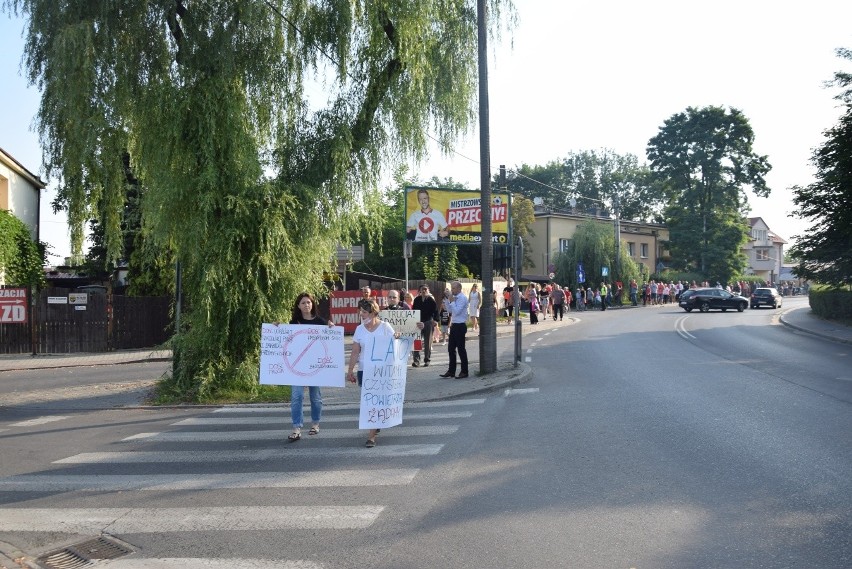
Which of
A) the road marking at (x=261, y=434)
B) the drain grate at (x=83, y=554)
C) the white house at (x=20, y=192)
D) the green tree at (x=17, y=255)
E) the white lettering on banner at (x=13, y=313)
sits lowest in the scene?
the drain grate at (x=83, y=554)

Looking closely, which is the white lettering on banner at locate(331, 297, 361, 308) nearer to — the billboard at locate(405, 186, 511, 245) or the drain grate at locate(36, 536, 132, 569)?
the billboard at locate(405, 186, 511, 245)

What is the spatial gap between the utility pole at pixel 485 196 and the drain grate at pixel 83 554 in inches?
365

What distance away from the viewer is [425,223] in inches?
1209

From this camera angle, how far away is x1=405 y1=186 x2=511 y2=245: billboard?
100 feet

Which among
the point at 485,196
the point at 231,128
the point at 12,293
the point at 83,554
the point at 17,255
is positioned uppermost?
the point at 231,128

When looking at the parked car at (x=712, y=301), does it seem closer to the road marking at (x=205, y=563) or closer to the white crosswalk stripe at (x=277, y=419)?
the white crosswalk stripe at (x=277, y=419)

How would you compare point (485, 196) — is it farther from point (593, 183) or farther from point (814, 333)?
point (593, 183)

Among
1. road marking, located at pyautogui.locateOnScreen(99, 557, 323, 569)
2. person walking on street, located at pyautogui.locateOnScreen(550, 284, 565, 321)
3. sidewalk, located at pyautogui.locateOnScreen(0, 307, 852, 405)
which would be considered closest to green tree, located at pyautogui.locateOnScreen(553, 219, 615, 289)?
person walking on street, located at pyautogui.locateOnScreen(550, 284, 565, 321)

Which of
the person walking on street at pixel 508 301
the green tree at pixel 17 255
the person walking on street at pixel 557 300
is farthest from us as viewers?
the person walking on street at pixel 557 300

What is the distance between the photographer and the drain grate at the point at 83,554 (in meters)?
5.22

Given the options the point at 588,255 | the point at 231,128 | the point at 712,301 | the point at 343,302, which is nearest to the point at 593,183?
the point at 588,255

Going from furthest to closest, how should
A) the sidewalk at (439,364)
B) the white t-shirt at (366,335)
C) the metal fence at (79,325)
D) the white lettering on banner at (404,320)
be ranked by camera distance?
Result: the metal fence at (79,325), the white lettering on banner at (404,320), the sidewalk at (439,364), the white t-shirt at (366,335)

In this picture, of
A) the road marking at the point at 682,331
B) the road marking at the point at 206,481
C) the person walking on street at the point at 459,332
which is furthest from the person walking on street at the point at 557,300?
the road marking at the point at 206,481

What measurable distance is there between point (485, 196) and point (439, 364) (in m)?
4.65
